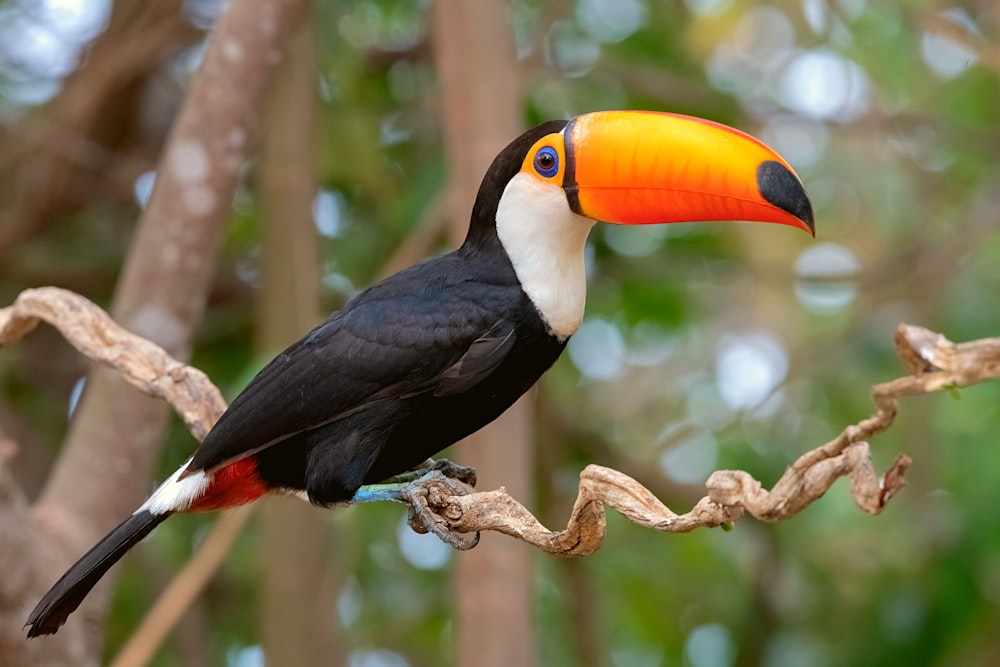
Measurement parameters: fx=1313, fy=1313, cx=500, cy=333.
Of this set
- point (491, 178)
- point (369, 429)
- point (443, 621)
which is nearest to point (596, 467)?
point (369, 429)

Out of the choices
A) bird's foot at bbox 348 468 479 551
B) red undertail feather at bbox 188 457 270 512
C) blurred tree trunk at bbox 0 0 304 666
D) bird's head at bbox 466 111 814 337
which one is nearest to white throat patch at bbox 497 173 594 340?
bird's head at bbox 466 111 814 337

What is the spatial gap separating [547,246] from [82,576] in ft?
3.08

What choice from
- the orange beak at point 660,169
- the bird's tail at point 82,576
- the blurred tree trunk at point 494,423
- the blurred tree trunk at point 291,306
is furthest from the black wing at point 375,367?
the blurred tree trunk at point 291,306

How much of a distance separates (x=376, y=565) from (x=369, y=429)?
3080mm

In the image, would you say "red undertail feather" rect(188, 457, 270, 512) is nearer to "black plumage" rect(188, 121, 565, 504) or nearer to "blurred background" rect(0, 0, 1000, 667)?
"black plumage" rect(188, 121, 565, 504)

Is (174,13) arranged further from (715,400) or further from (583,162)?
(715,400)

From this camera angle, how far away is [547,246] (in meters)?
2.27

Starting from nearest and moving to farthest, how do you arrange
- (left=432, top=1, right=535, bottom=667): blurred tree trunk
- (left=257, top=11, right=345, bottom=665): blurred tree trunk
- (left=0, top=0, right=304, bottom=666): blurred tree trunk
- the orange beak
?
the orange beak
(left=0, top=0, right=304, bottom=666): blurred tree trunk
(left=432, top=1, right=535, bottom=667): blurred tree trunk
(left=257, top=11, right=345, bottom=665): blurred tree trunk

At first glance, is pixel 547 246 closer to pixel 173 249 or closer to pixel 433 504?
pixel 433 504

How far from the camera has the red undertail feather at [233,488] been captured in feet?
7.42

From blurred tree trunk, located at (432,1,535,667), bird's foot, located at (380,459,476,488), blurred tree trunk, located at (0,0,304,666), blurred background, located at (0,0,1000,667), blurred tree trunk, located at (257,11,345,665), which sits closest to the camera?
bird's foot, located at (380,459,476,488)

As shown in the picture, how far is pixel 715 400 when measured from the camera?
5.80 meters

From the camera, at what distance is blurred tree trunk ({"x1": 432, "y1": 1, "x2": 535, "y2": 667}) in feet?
9.44

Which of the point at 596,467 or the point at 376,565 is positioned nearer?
the point at 596,467
